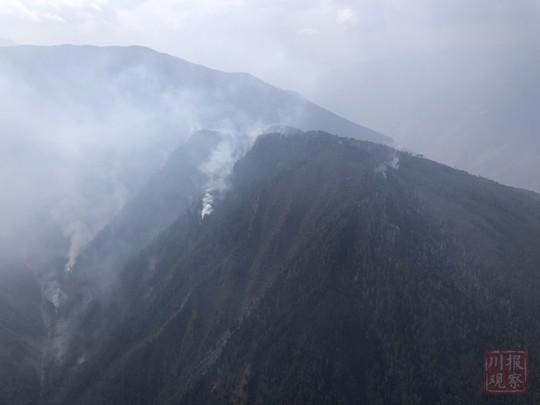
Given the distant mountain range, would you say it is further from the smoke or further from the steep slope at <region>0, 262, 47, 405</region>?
the smoke

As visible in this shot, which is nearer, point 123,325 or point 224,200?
point 123,325

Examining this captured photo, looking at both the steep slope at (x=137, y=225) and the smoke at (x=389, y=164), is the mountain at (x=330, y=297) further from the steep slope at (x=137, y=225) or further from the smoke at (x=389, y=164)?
the steep slope at (x=137, y=225)

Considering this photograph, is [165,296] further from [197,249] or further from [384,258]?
[384,258]

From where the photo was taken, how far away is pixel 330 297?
93.1m

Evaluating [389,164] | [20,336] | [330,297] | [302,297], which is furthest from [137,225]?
[330,297]

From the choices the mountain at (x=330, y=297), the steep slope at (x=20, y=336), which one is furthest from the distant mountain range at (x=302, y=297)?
the steep slope at (x=20, y=336)

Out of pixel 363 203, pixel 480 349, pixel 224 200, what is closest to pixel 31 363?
pixel 224 200

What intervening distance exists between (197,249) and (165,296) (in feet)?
51.1

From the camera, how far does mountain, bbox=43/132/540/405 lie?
84.2 m

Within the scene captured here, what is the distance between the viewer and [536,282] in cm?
9900

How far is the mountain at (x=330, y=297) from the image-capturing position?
8425 centimetres

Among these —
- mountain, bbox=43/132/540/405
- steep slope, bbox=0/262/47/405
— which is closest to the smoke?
mountain, bbox=43/132/540/405

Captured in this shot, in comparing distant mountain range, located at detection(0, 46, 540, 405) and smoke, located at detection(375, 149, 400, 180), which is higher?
smoke, located at detection(375, 149, 400, 180)

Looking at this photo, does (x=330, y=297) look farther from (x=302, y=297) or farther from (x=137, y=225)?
(x=137, y=225)
